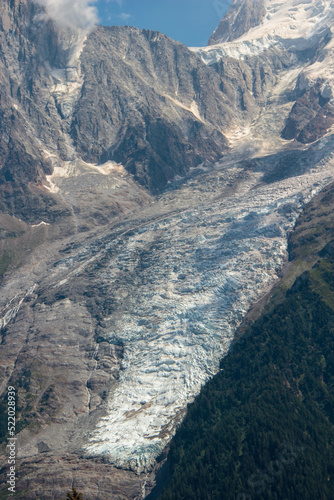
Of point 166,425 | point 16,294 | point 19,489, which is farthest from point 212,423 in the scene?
point 16,294

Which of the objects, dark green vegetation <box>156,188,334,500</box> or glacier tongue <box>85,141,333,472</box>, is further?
glacier tongue <box>85,141,333,472</box>

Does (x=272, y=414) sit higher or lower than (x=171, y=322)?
lower

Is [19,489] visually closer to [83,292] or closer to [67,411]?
[67,411]

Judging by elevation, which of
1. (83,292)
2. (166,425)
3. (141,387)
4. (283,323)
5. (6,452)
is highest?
(83,292)

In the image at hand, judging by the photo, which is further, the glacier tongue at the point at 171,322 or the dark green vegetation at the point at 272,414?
the glacier tongue at the point at 171,322
